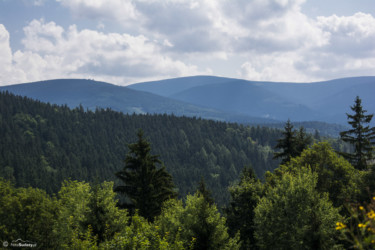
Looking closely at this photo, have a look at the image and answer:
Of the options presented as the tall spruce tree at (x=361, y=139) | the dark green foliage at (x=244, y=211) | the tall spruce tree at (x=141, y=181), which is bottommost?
the dark green foliage at (x=244, y=211)

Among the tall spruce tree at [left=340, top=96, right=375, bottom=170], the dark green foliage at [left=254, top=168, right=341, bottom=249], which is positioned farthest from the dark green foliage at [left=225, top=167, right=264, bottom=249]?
the tall spruce tree at [left=340, top=96, right=375, bottom=170]

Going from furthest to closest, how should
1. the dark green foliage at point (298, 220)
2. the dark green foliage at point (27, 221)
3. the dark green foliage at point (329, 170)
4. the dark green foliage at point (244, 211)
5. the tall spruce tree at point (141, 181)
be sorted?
the dark green foliage at point (329, 170), the dark green foliage at point (244, 211), the tall spruce tree at point (141, 181), the dark green foliage at point (27, 221), the dark green foliage at point (298, 220)

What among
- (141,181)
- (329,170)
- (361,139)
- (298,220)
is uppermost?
(361,139)

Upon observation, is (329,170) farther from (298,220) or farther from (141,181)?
(141,181)

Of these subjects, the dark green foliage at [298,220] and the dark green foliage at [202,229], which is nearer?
the dark green foliage at [202,229]

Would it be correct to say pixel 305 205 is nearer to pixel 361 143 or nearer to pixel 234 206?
pixel 234 206

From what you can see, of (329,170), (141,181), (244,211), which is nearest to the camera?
(141,181)

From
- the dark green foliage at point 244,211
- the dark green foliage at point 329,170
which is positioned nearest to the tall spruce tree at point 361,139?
the dark green foliage at point 329,170

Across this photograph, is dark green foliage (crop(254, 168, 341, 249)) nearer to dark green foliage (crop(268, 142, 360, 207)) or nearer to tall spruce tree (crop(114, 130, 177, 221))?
dark green foliage (crop(268, 142, 360, 207))

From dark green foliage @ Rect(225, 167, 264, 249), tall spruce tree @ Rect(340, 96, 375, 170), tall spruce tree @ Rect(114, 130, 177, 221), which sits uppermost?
tall spruce tree @ Rect(340, 96, 375, 170)

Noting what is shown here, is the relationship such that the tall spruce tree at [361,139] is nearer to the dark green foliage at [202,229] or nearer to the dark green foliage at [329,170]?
the dark green foliage at [329,170]

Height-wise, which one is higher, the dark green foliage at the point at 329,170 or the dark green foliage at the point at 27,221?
the dark green foliage at the point at 329,170

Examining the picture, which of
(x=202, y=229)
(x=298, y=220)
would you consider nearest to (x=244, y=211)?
(x=298, y=220)

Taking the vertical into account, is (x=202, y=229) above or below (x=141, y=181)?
below
